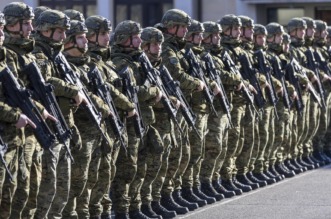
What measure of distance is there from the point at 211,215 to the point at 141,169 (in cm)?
99

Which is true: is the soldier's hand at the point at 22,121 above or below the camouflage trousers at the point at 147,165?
above

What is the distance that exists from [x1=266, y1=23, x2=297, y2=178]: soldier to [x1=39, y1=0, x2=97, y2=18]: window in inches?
658

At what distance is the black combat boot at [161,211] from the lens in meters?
14.4

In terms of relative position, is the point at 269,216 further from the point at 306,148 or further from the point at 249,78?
the point at 306,148

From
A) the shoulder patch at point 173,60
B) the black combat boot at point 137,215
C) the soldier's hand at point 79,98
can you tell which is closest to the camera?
the soldier's hand at point 79,98

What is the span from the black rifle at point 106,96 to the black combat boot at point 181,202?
2.07 metres

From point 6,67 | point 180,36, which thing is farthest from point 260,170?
point 6,67

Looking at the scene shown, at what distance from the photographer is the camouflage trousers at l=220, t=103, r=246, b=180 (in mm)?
17062

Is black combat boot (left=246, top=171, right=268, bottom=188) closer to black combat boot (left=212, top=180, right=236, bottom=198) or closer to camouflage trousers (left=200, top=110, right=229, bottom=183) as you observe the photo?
black combat boot (left=212, top=180, right=236, bottom=198)

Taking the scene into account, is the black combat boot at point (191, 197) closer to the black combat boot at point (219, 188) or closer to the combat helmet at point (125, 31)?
the black combat boot at point (219, 188)

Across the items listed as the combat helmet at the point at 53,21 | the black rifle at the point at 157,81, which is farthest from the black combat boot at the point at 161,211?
the combat helmet at the point at 53,21

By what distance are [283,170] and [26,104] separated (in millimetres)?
8367

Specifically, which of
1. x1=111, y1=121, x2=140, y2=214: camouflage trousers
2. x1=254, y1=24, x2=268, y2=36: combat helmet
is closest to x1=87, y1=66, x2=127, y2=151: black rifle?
x1=111, y1=121, x2=140, y2=214: camouflage trousers

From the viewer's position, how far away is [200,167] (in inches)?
639
